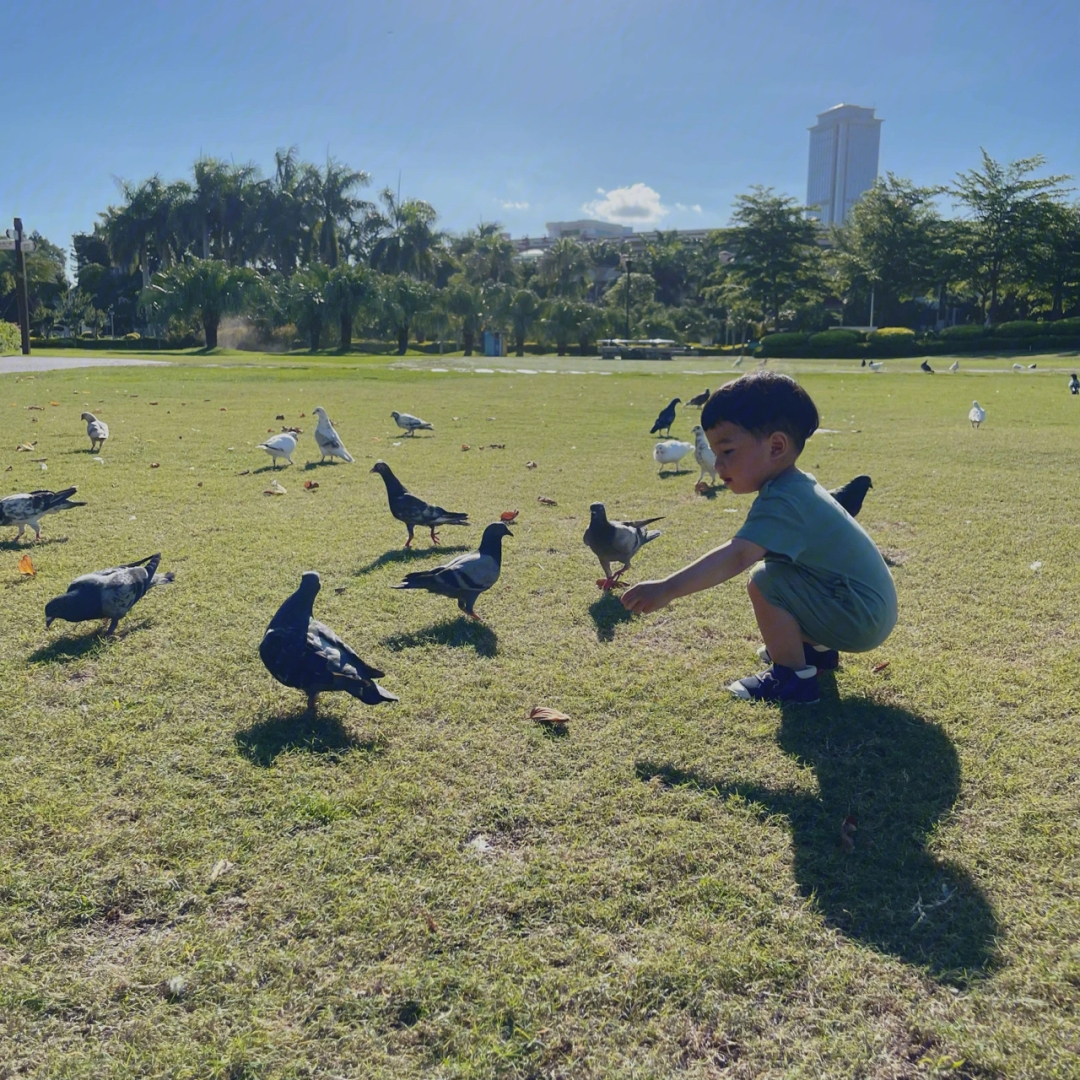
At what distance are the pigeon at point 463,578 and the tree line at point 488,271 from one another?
1902 inches

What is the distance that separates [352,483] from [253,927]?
24.6ft

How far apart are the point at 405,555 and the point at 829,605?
3.71 meters

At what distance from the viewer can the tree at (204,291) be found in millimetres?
48469

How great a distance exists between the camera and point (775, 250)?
6103 cm

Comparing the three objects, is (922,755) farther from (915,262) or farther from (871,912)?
(915,262)

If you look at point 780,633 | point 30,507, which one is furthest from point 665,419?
point 780,633

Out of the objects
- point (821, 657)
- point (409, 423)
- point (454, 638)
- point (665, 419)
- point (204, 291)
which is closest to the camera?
→ point (821, 657)

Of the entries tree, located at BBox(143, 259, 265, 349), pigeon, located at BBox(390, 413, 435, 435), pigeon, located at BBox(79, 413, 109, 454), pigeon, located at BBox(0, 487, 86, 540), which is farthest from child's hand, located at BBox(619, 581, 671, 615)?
tree, located at BBox(143, 259, 265, 349)

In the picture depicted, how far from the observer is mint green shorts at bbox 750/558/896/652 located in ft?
12.9

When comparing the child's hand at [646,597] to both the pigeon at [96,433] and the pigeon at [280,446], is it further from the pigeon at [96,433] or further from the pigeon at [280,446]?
the pigeon at [96,433]

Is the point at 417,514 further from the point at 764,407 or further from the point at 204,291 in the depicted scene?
the point at 204,291

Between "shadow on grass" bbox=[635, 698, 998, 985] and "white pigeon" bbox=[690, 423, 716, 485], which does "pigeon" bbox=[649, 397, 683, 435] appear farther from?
"shadow on grass" bbox=[635, 698, 998, 985]

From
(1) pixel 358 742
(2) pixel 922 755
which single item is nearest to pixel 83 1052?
(1) pixel 358 742

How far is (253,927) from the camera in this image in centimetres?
266
